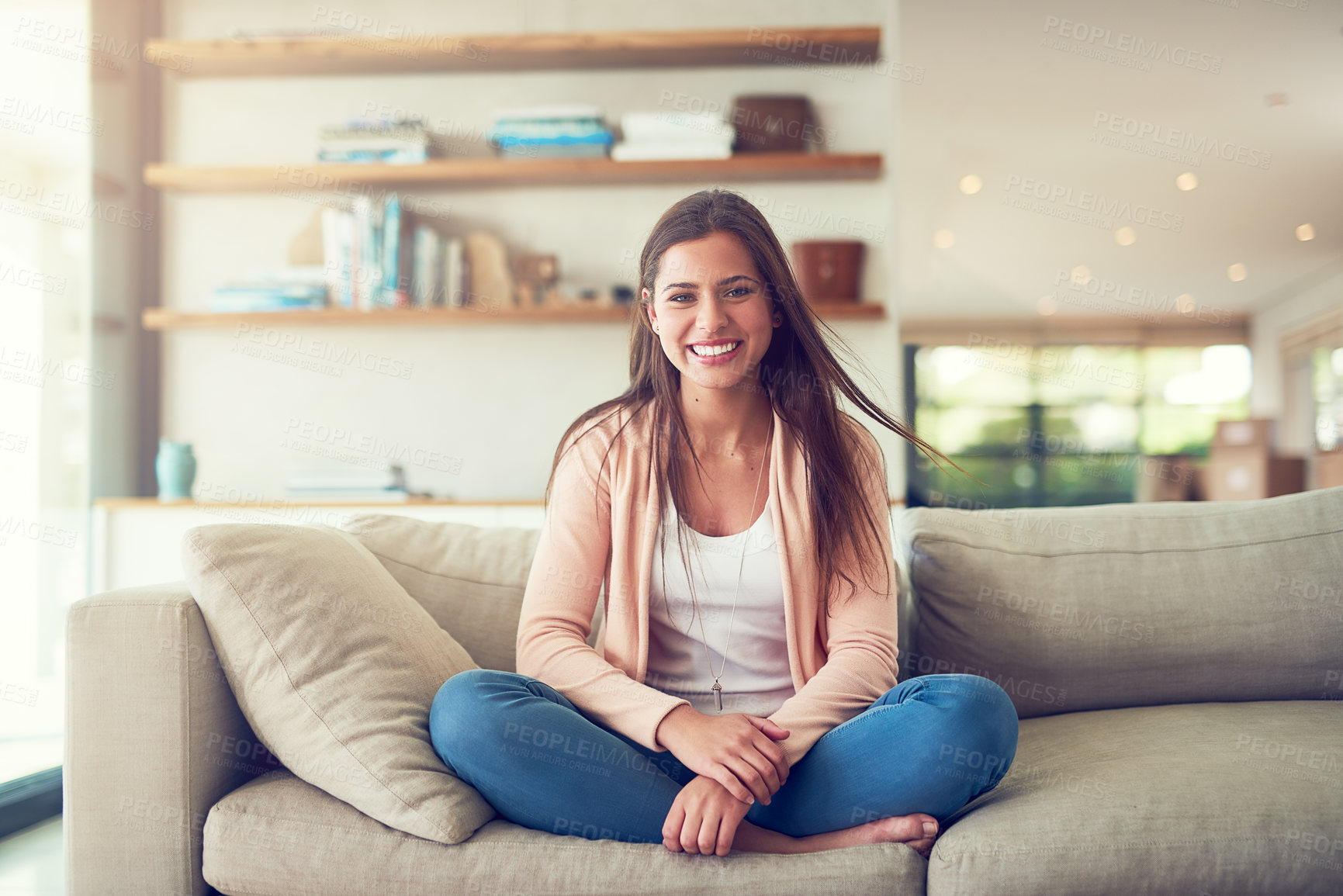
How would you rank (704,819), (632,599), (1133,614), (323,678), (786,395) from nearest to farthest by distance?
(704,819), (323,678), (632,599), (786,395), (1133,614)

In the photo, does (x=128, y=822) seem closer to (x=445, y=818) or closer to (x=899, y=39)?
(x=445, y=818)

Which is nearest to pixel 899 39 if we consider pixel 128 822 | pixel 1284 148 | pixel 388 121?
pixel 1284 148

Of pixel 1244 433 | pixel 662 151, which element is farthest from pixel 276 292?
pixel 1244 433

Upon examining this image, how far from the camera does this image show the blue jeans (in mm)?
1121

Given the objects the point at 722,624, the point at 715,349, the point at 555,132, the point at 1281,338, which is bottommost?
the point at 722,624

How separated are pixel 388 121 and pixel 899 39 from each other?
5.02 ft

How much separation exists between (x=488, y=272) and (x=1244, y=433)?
227 centimetres

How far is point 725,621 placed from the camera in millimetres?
1381

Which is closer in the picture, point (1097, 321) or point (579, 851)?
point (579, 851)

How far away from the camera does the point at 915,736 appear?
3.67 feet

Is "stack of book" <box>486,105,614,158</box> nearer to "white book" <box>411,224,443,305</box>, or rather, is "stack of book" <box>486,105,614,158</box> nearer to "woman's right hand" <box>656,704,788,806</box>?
"white book" <box>411,224,443,305</box>

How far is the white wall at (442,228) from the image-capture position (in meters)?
2.97

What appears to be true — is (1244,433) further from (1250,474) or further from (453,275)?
(453,275)

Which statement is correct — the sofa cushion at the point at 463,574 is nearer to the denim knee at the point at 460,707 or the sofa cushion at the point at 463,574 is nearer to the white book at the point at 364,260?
the denim knee at the point at 460,707
